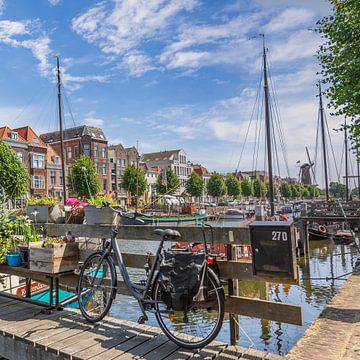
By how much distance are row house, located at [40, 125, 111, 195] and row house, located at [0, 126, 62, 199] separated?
6653mm

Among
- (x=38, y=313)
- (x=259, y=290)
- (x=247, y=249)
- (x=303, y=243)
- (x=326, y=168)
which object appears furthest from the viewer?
(x=326, y=168)

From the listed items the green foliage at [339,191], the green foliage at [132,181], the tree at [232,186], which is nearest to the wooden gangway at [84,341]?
the green foliage at [339,191]

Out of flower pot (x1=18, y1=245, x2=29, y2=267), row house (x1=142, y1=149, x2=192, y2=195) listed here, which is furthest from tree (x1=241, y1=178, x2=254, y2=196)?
flower pot (x1=18, y1=245, x2=29, y2=267)

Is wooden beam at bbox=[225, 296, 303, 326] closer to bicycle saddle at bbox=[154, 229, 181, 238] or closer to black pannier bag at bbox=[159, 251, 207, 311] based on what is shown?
black pannier bag at bbox=[159, 251, 207, 311]

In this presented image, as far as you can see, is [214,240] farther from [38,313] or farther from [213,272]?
[38,313]

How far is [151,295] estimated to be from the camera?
10.7 ft

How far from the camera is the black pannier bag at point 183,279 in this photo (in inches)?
113

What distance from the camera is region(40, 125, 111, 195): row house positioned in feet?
176

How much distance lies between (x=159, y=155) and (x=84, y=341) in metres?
81.4

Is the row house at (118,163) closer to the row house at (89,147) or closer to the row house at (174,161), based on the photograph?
the row house at (89,147)

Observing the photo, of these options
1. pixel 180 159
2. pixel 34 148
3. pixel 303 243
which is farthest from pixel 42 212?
pixel 180 159

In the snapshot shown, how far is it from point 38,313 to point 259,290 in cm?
844

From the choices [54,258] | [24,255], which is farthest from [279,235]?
[24,255]

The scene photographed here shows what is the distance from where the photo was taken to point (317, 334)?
2982mm
